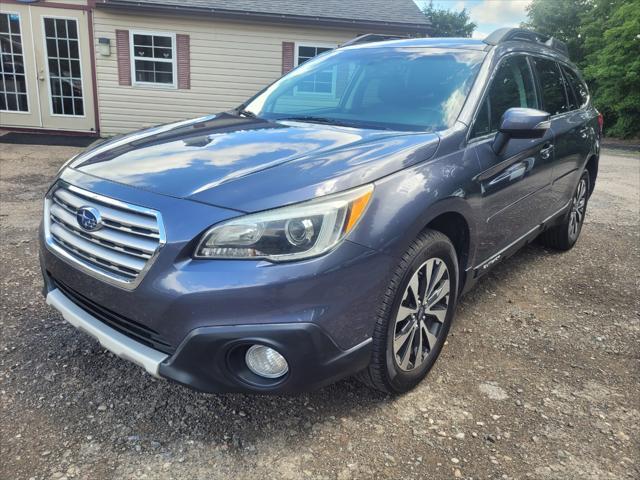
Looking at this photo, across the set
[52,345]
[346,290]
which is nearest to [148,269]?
[346,290]

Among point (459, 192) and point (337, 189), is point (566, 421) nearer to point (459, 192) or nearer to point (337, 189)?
point (459, 192)

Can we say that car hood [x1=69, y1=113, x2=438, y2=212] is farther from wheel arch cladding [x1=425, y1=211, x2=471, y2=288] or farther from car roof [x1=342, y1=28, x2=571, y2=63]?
car roof [x1=342, y1=28, x2=571, y2=63]

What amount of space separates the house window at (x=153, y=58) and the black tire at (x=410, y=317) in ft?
36.3

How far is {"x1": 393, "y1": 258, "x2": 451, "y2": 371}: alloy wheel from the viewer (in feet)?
7.98

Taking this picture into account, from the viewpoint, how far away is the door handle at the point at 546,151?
366 cm

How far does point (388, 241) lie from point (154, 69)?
1146 cm

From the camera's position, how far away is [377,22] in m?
12.1

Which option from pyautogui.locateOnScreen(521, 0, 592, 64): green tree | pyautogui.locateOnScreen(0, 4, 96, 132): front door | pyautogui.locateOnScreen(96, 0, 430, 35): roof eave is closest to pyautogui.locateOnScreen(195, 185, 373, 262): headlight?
pyautogui.locateOnScreen(96, 0, 430, 35): roof eave

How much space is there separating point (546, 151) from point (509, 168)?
0.75m

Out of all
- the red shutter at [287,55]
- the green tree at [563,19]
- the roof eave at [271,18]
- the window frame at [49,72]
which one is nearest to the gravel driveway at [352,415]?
the roof eave at [271,18]

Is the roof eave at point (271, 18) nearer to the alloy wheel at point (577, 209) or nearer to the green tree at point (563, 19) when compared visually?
the alloy wheel at point (577, 209)

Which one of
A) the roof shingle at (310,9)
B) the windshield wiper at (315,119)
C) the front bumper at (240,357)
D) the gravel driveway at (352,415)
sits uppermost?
the roof shingle at (310,9)

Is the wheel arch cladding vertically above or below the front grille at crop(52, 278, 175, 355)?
above

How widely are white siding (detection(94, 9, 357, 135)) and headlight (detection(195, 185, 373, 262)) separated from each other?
429 inches
